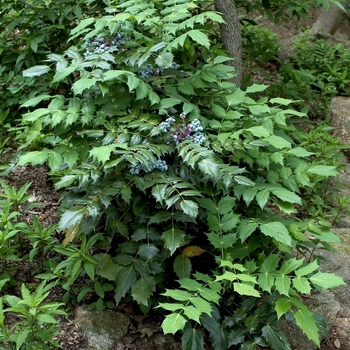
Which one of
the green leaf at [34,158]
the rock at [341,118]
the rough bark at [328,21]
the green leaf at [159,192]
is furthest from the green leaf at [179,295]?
the rough bark at [328,21]

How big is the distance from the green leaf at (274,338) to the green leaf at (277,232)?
54 centimetres

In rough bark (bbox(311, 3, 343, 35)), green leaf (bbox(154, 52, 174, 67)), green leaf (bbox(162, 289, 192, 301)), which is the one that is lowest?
rough bark (bbox(311, 3, 343, 35))

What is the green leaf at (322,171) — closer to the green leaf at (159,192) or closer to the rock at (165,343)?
the green leaf at (159,192)

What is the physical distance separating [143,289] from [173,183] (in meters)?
0.60

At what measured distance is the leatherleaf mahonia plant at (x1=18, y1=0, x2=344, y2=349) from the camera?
254 cm

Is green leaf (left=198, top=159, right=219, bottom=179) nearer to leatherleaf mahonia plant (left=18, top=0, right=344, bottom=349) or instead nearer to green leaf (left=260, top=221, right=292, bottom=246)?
leatherleaf mahonia plant (left=18, top=0, right=344, bottom=349)

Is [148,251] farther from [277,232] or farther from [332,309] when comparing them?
[332,309]

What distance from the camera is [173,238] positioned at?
257 centimetres

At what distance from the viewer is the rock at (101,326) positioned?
9.38 ft

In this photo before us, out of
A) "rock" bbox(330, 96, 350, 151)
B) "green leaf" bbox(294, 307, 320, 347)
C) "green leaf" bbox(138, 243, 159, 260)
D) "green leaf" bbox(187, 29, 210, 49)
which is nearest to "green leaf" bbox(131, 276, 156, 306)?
"green leaf" bbox(138, 243, 159, 260)

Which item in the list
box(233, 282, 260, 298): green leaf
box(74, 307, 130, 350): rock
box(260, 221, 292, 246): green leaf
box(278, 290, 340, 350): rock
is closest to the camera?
box(233, 282, 260, 298): green leaf

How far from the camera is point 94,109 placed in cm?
284

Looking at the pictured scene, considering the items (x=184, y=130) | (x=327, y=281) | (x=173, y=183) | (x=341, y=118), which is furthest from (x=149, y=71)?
(x=341, y=118)

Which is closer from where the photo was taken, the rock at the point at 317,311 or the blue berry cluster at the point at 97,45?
the blue berry cluster at the point at 97,45
